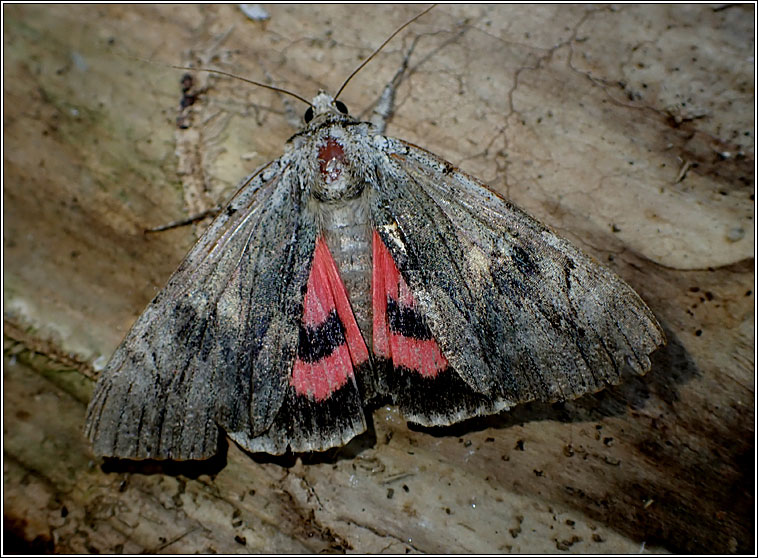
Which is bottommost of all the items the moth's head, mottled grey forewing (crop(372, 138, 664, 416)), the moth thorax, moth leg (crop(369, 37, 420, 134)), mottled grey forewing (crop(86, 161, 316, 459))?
mottled grey forewing (crop(86, 161, 316, 459))

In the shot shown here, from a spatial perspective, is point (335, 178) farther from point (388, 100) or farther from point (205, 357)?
point (205, 357)

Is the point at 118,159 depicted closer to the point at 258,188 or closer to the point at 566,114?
the point at 258,188

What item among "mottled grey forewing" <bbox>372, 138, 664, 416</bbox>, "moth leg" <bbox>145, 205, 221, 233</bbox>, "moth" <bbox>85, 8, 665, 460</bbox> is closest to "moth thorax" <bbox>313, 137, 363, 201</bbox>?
"moth" <bbox>85, 8, 665, 460</bbox>

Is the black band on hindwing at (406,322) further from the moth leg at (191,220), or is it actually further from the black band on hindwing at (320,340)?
the moth leg at (191,220)

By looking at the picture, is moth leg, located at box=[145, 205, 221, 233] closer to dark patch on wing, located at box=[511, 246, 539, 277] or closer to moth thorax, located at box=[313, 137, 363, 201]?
moth thorax, located at box=[313, 137, 363, 201]

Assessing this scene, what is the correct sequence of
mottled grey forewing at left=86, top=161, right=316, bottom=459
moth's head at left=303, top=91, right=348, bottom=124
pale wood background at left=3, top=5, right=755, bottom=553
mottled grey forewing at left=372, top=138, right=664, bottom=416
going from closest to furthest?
mottled grey forewing at left=372, top=138, right=664, bottom=416 < mottled grey forewing at left=86, top=161, right=316, bottom=459 < pale wood background at left=3, top=5, right=755, bottom=553 < moth's head at left=303, top=91, right=348, bottom=124

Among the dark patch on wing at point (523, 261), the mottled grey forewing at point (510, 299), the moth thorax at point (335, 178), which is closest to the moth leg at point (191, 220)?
the moth thorax at point (335, 178)

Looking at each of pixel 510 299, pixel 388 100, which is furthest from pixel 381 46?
pixel 510 299
